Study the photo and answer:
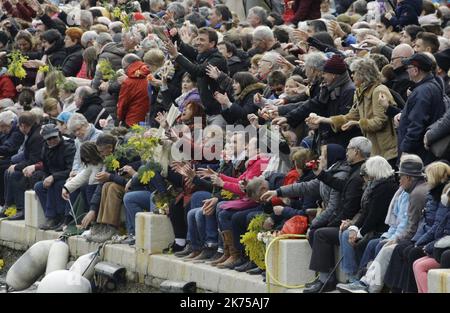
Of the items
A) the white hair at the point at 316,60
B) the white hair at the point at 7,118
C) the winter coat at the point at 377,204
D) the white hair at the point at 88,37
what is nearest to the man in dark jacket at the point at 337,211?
the winter coat at the point at 377,204

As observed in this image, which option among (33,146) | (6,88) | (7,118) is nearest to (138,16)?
(6,88)

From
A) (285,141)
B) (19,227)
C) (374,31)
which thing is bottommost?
(19,227)

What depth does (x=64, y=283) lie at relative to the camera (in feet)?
66.9

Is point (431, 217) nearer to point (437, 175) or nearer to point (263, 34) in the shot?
point (437, 175)

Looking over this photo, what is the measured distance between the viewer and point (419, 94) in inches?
661

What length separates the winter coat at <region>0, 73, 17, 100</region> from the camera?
27.8m

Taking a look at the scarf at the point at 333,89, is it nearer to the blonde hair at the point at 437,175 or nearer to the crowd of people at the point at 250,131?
the crowd of people at the point at 250,131

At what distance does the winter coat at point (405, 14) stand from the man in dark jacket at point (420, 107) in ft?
15.4

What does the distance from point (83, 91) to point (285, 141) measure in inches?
250

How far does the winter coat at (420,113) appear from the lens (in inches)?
661

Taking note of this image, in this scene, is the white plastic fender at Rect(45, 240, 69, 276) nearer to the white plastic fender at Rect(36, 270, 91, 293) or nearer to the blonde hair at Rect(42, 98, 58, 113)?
the white plastic fender at Rect(36, 270, 91, 293)

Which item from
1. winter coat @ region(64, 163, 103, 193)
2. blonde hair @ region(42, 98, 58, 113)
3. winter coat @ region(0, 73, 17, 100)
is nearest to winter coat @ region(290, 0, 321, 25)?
blonde hair @ region(42, 98, 58, 113)

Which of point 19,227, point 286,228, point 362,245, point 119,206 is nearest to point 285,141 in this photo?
point 286,228
